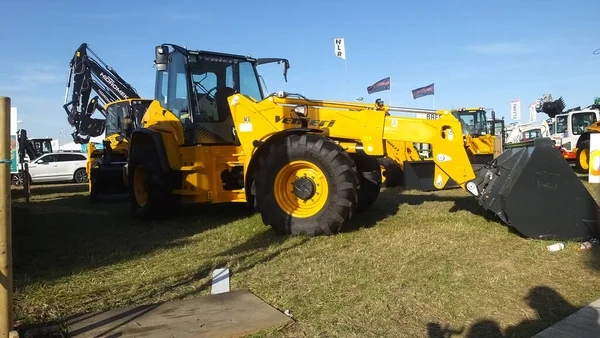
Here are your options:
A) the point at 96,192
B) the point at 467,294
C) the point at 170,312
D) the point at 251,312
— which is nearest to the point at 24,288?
the point at 170,312

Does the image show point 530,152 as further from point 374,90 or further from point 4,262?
point 374,90

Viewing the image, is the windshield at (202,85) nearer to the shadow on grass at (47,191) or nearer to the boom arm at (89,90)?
the shadow on grass at (47,191)

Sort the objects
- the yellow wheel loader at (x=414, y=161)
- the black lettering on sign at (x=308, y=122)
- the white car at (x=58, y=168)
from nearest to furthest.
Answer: the black lettering on sign at (x=308, y=122) → the yellow wheel loader at (x=414, y=161) → the white car at (x=58, y=168)

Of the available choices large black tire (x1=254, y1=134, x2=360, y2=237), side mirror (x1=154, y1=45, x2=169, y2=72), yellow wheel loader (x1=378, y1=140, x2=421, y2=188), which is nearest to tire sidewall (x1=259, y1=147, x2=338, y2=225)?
large black tire (x1=254, y1=134, x2=360, y2=237)

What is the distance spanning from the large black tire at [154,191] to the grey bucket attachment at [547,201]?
17.2 ft

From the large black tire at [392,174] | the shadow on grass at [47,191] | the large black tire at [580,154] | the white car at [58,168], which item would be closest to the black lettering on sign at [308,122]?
the large black tire at [392,174]

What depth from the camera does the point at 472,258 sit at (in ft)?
16.6

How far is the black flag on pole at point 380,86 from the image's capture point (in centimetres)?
2797

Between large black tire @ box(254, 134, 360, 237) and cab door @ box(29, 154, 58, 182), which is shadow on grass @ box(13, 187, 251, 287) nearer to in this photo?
large black tire @ box(254, 134, 360, 237)

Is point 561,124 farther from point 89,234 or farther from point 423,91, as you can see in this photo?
point 89,234

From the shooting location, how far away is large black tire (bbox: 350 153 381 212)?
6902 millimetres

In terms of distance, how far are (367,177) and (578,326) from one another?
3588mm

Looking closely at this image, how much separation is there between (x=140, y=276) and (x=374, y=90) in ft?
83.2

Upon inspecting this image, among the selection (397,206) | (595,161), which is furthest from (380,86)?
(397,206)
